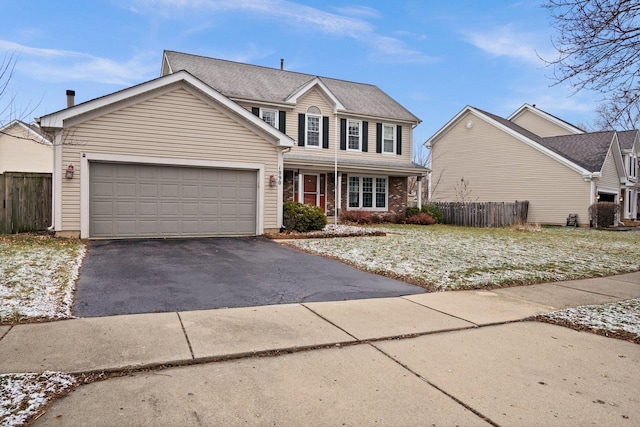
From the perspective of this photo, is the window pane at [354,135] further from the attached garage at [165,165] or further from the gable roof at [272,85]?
the attached garage at [165,165]

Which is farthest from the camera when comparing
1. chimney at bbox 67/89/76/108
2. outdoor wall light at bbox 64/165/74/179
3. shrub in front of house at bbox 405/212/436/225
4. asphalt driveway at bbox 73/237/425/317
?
shrub in front of house at bbox 405/212/436/225

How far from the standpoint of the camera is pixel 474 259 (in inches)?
372

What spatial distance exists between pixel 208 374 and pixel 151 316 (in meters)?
1.80

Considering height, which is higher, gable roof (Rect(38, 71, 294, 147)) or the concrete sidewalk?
gable roof (Rect(38, 71, 294, 147))

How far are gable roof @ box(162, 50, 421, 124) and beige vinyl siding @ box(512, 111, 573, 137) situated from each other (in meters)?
15.0

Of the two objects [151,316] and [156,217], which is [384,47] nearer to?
[156,217]

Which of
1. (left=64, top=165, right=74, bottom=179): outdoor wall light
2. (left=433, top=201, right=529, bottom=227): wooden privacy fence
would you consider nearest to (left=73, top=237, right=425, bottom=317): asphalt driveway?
(left=64, top=165, right=74, bottom=179): outdoor wall light

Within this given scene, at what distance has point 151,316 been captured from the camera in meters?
4.73

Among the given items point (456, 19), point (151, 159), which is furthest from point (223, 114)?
point (456, 19)

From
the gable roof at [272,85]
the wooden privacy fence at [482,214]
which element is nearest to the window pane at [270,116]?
the gable roof at [272,85]

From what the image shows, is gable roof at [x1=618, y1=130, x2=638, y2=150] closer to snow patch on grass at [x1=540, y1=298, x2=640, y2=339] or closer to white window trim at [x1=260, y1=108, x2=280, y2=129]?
white window trim at [x1=260, y1=108, x2=280, y2=129]

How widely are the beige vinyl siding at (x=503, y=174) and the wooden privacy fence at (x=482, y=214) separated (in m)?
2.04

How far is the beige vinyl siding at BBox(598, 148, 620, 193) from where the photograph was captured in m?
24.6

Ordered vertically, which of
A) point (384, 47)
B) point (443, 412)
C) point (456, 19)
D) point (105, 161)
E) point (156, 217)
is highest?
point (384, 47)
